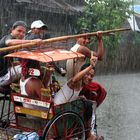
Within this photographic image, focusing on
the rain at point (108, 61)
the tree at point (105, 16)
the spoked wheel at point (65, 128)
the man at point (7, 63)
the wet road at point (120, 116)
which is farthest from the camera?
the tree at point (105, 16)

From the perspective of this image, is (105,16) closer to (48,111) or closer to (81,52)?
(81,52)

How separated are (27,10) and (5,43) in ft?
46.9

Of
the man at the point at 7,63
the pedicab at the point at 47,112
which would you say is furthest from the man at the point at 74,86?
the man at the point at 7,63

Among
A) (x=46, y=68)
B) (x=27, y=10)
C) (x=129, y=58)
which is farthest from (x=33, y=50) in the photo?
(x=129, y=58)

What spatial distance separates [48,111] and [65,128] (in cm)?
41

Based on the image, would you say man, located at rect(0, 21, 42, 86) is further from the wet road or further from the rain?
the wet road

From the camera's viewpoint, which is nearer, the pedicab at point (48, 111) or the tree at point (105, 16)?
the pedicab at point (48, 111)

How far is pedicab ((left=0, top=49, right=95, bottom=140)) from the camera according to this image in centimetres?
590

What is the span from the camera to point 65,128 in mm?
6148

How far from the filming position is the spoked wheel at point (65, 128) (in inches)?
231

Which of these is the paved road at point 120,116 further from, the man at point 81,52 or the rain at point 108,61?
the man at point 81,52

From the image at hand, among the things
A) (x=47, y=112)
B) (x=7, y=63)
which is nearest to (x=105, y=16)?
(x=7, y=63)

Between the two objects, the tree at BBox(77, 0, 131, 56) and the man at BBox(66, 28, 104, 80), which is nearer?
the man at BBox(66, 28, 104, 80)

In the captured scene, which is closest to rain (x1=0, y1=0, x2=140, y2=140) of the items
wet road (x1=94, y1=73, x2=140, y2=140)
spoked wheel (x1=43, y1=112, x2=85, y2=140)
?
wet road (x1=94, y1=73, x2=140, y2=140)
